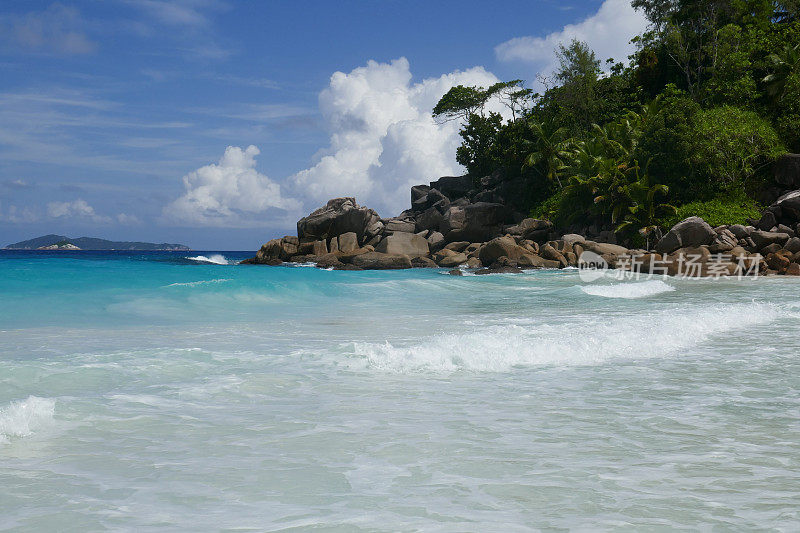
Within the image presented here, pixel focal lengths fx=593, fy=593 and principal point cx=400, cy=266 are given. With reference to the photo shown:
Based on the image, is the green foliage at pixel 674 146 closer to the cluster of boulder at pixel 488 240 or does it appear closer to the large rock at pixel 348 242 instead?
the cluster of boulder at pixel 488 240

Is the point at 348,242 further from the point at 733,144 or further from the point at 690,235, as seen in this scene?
the point at 733,144

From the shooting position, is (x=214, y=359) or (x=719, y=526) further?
(x=214, y=359)

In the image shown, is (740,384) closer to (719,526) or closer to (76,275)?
(719,526)

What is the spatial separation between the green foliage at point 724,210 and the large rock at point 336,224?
21.3 m

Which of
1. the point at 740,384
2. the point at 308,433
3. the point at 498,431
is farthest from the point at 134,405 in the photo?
the point at 740,384

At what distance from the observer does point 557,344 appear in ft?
25.9

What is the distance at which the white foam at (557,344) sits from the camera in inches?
273

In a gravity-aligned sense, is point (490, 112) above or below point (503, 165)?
above

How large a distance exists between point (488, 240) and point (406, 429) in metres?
40.2

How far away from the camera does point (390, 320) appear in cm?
1173

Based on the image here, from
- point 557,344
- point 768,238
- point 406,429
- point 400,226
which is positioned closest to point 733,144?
point 768,238

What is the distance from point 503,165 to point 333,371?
43.6 m

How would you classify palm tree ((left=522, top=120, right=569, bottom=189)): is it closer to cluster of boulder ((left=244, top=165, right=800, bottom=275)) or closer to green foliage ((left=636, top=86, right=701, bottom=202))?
cluster of boulder ((left=244, top=165, right=800, bottom=275))

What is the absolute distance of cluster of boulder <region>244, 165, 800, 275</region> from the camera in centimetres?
2525
